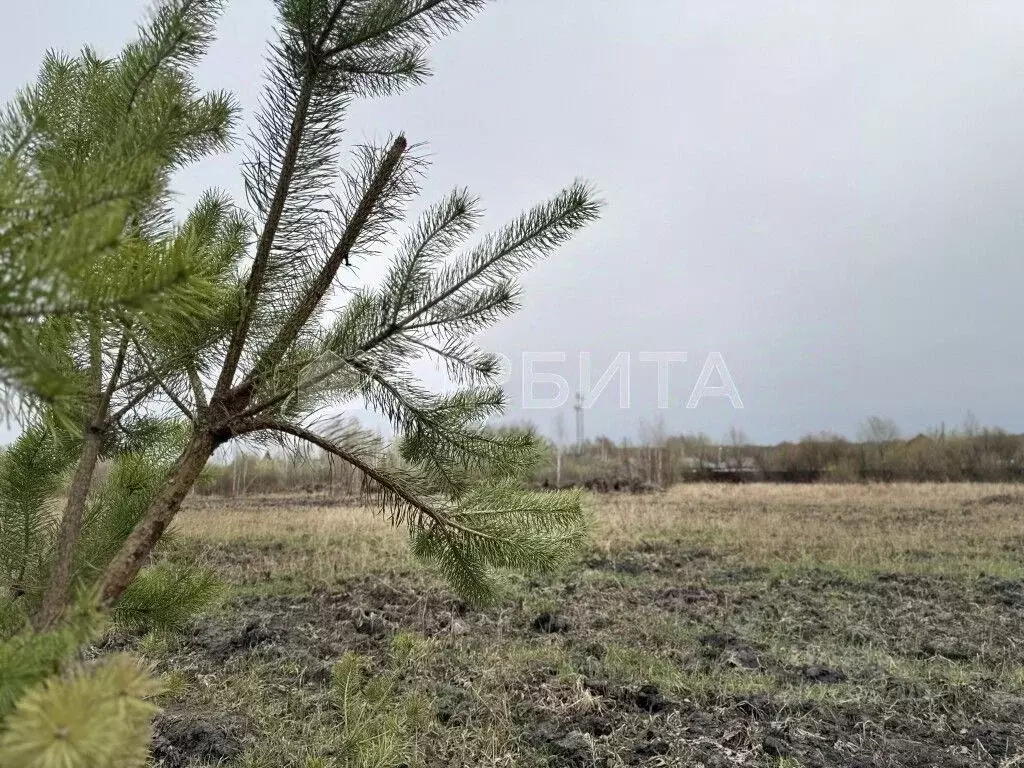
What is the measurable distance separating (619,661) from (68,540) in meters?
2.97

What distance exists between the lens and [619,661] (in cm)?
358

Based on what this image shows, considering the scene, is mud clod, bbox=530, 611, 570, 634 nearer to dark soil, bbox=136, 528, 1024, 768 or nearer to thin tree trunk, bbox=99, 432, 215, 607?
dark soil, bbox=136, 528, 1024, 768

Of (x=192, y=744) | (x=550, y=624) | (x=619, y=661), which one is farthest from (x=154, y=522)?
(x=550, y=624)

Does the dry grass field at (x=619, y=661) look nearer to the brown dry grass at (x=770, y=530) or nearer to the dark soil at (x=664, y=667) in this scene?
the dark soil at (x=664, y=667)

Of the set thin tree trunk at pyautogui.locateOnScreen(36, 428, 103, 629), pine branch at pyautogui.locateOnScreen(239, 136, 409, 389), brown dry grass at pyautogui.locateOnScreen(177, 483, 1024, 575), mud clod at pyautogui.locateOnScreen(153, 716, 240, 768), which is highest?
pine branch at pyautogui.locateOnScreen(239, 136, 409, 389)

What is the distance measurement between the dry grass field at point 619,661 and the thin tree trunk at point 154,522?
2.34 feet

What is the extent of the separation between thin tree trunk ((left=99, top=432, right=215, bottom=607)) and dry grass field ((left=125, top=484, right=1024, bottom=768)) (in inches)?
28.1

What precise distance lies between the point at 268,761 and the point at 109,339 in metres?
1.89

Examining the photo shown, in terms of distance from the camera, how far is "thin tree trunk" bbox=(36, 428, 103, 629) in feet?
3.56

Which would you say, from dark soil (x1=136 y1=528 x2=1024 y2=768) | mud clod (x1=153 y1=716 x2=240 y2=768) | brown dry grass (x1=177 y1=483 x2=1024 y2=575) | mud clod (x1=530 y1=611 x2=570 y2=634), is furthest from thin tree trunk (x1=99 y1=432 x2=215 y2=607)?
brown dry grass (x1=177 y1=483 x2=1024 y2=575)

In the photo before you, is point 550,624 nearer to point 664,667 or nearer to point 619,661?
point 619,661

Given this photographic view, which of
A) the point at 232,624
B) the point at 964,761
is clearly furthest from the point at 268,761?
the point at 964,761

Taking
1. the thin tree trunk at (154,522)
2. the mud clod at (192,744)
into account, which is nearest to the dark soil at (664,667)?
the mud clod at (192,744)

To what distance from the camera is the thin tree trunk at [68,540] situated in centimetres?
108
